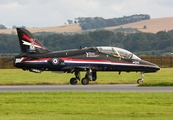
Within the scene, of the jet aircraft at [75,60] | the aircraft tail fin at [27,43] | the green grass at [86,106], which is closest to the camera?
the green grass at [86,106]

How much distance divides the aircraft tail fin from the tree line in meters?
108

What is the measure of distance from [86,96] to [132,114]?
19.1 ft

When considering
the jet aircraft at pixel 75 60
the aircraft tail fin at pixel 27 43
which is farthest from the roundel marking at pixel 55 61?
the aircraft tail fin at pixel 27 43

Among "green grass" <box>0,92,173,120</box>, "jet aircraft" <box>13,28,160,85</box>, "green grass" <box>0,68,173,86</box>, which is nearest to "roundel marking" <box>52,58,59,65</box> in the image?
"jet aircraft" <box>13,28,160,85</box>

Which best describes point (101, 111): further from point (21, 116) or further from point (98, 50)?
point (98, 50)

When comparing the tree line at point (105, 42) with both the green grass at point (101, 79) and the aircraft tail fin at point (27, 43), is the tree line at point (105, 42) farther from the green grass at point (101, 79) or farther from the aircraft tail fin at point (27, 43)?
the aircraft tail fin at point (27, 43)

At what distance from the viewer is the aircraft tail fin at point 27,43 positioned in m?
36.5

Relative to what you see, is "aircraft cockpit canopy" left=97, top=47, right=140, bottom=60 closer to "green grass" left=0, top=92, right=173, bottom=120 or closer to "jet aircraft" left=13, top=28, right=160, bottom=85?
"jet aircraft" left=13, top=28, right=160, bottom=85

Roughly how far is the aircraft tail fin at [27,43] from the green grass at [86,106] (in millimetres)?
9439

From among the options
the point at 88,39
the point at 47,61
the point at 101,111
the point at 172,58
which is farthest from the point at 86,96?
the point at 88,39

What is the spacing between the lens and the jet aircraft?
36.2 m

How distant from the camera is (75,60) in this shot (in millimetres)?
36625

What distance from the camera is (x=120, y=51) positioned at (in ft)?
122

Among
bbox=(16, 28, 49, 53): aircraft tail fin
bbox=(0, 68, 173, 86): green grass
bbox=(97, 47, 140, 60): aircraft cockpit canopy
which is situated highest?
bbox=(16, 28, 49, 53): aircraft tail fin
